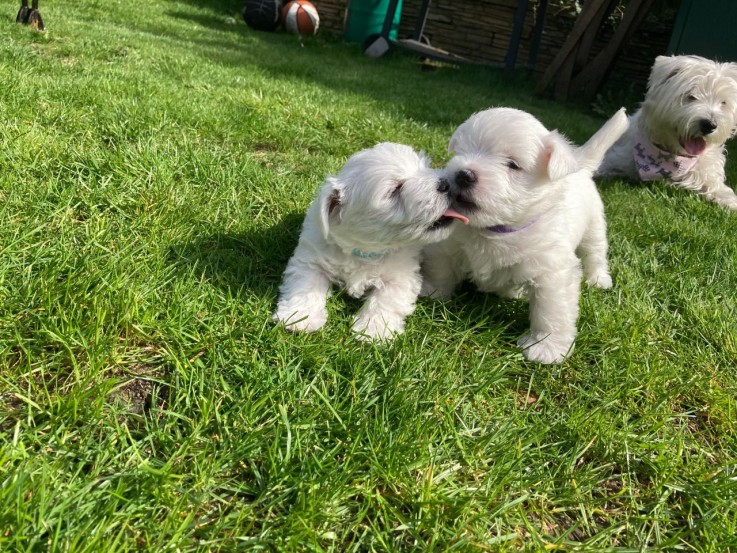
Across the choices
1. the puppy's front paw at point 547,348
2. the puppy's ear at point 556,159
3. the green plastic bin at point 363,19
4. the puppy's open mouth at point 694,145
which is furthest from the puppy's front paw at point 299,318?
the green plastic bin at point 363,19

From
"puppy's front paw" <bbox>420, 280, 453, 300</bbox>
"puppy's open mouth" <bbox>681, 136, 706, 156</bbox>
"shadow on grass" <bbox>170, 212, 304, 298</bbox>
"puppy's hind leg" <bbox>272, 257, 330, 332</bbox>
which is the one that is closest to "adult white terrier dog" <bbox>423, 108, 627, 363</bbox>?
"puppy's front paw" <bbox>420, 280, 453, 300</bbox>

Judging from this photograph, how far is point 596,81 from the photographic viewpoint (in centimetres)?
902

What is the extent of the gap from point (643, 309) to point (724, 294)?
65 centimetres

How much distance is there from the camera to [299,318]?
7.46ft

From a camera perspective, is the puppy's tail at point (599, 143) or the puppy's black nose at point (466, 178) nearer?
the puppy's black nose at point (466, 178)

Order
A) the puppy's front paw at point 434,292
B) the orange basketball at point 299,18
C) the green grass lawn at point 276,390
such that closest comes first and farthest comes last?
the green grass lawn at point 276,390, the puppy's front paw at point 434,292, the orange basketball at point 299,18

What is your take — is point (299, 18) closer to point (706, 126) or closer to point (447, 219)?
point (706, 126)

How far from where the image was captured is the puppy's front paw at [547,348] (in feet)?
7.64

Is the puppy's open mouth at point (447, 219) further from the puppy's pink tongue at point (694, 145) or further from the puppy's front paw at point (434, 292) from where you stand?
→ the puppy's pink tongue at point (694, 145)

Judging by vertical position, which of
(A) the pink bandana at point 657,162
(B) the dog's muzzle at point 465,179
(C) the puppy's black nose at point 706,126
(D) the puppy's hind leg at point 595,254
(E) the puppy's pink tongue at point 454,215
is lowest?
(D) the puppy's hind leg at point 595,254

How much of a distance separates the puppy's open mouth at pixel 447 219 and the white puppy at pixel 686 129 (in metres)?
3.60

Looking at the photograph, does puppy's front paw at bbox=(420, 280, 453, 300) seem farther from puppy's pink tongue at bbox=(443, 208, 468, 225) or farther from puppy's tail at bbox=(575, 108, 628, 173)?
puppy's tail at bbox=(575, 108, 628, 173)

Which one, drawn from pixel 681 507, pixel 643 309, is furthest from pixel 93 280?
pixel 643 309

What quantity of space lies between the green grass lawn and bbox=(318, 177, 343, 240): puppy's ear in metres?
0.42
